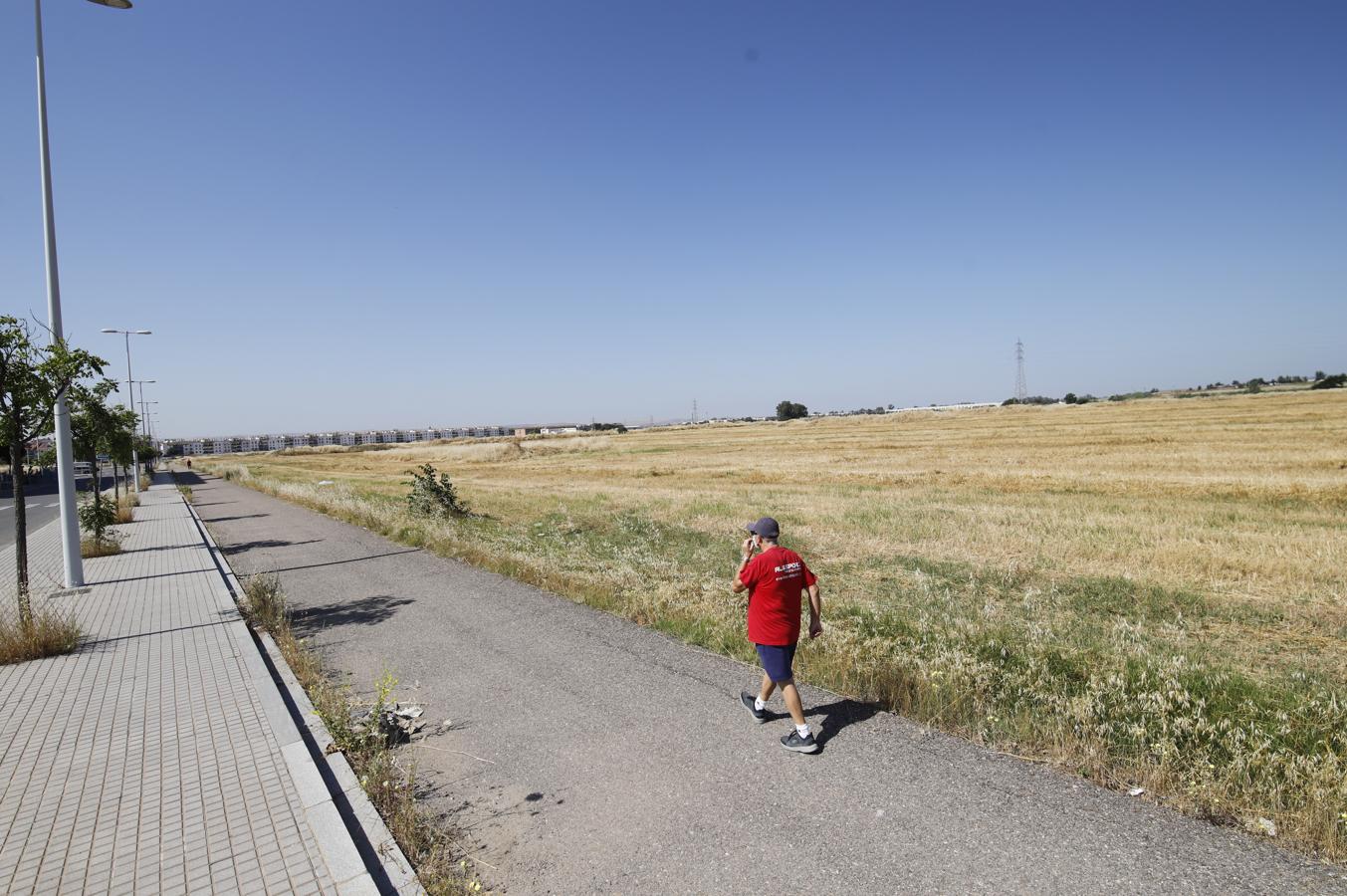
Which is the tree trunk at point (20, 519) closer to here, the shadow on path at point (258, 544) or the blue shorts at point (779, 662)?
the shadow on path at point (258, 544)

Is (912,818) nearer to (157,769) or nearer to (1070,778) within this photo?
(1070,778)

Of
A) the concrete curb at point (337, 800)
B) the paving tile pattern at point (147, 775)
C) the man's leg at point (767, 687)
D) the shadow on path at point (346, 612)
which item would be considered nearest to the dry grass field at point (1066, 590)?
the man's leg at point (767, 687)

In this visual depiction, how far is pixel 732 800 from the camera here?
4.39 meters

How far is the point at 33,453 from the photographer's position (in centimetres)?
1355

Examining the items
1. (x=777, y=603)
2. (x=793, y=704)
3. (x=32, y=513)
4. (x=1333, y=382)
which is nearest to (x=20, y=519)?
(x=777, y=603)

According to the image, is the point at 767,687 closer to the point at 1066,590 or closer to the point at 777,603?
the point at 777,603

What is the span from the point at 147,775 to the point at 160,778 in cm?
14

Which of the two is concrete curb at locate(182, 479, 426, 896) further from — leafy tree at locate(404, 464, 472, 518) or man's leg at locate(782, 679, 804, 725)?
leafy tree at locate(404, 464, 472, 518)

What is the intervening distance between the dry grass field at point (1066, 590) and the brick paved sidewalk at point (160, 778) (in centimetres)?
427

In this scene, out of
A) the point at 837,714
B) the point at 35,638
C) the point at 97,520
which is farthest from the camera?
the point at 97,520

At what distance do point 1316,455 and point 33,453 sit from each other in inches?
1498

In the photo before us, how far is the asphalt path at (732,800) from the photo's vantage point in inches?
143

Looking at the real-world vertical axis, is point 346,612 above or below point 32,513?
below

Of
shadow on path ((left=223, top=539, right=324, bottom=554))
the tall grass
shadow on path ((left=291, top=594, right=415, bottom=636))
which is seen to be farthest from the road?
shadow on path ((left=291, top=594, right=415, bottom=636))
